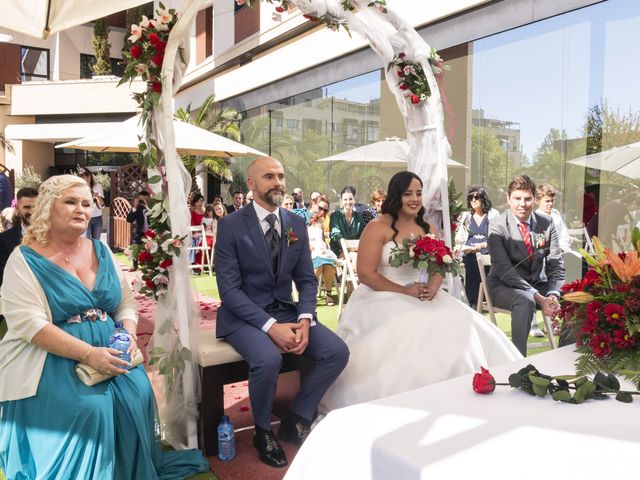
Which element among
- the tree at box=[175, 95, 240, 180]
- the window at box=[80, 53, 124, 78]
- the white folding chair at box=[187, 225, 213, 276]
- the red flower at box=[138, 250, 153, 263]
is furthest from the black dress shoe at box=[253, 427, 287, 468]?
the window at box=[80, 53, 124, 78]

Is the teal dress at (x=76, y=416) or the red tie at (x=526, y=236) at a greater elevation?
the red tie at (x=526, y=236)

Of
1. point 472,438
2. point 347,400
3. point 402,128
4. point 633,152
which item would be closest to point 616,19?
point 633,152

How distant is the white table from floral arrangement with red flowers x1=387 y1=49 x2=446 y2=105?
147 inches

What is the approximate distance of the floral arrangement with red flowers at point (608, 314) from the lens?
245 cm

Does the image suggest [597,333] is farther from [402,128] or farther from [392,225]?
[402,128]

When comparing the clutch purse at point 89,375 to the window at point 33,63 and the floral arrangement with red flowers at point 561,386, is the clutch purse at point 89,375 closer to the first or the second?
the floral arrangement with red flowers at point 561,386

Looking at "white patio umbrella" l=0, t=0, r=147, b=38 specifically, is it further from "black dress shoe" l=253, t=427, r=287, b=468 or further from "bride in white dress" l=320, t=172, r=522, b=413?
"black dress shoe" l=253, t=427, r=287, b=468

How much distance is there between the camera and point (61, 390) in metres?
3.18

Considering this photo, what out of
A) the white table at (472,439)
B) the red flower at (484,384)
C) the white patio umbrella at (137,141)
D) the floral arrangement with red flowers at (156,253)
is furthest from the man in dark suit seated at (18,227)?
the white patio umbrella at (137,141)

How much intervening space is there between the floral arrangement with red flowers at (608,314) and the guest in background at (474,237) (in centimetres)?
500

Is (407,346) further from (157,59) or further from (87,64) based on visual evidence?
(87,64)

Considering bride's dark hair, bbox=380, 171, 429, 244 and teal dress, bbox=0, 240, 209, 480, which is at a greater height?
bride's dark hair, bbox=380, 171, 429, 244

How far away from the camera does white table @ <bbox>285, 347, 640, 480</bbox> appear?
1621 millimetres

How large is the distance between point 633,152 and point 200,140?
6.75 meters
